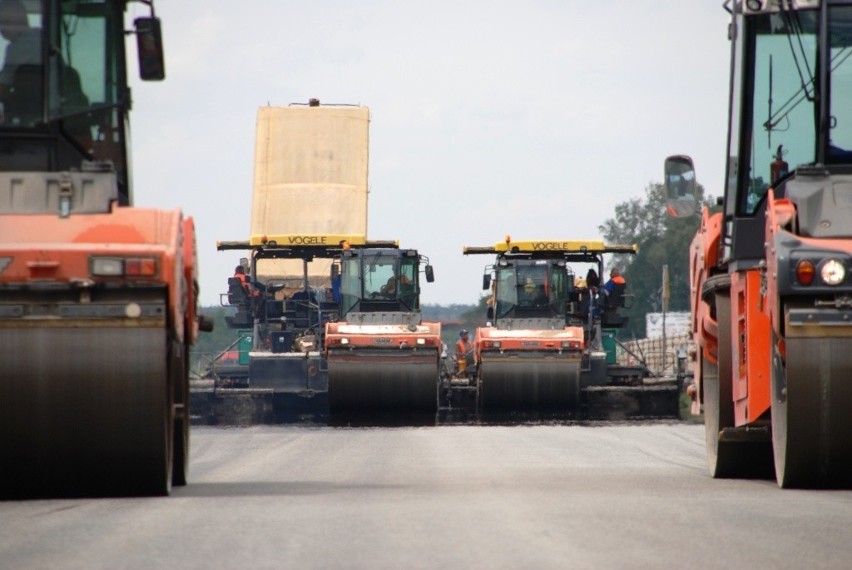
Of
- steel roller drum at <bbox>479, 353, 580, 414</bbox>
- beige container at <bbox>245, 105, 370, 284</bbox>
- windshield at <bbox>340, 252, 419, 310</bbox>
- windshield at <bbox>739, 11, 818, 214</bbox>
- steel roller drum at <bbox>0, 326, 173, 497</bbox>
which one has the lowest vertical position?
steel roller drum at <bbox>479, 353, 580, 414</bbox>

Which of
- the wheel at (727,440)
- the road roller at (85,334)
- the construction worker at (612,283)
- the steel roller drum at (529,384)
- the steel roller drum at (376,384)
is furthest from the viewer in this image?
the construction worker at (612,283)

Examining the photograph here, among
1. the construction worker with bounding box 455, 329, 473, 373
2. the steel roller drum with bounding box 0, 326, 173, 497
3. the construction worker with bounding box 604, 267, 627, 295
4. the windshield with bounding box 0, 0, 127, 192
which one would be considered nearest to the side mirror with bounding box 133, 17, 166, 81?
the windshield with bounding box 0, 0, 127, 192

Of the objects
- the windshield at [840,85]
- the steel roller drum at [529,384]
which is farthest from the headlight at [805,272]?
the steel roller drum at [529,384]

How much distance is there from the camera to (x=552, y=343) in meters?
29.0

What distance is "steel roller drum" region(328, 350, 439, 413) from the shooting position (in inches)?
1080

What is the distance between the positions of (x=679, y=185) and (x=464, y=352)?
23561mm

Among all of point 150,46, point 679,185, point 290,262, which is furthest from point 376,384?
point 150,46

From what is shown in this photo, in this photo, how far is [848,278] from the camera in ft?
30.3

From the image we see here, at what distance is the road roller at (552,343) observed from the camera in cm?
2902

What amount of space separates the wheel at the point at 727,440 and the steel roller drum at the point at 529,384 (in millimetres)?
16900

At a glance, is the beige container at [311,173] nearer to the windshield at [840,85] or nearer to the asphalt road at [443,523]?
the asphalt road at [443,523]

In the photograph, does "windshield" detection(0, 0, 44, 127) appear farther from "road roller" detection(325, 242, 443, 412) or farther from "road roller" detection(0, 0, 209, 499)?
"road roller" detection(325, 242, 443, 412)

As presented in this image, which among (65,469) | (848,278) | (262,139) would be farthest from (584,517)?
(262,139)

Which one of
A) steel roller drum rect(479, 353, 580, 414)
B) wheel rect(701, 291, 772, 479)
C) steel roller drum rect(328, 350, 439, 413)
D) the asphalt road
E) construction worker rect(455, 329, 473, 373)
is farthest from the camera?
construction worker rect(455, 329, 473, 373)
